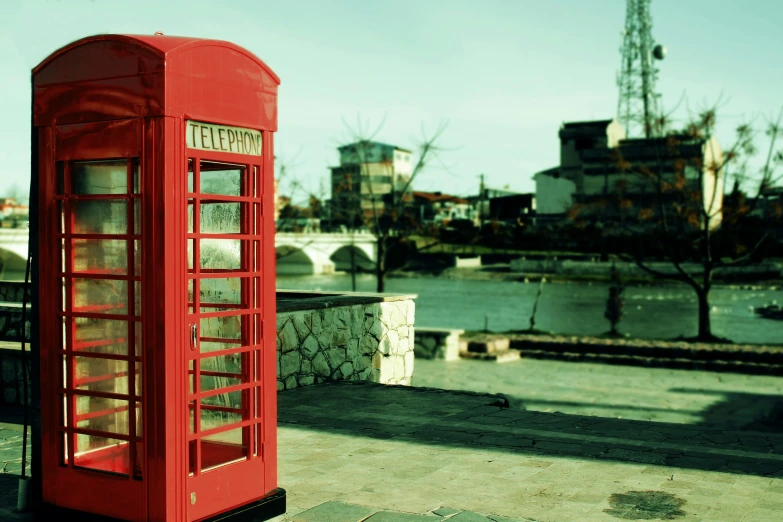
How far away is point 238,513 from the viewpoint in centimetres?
385

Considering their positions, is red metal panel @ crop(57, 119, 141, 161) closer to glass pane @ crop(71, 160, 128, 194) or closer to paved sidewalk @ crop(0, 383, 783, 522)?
glass pane @ crop(71, 160, 128, 194)

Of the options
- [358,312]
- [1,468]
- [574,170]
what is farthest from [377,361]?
[574,170]

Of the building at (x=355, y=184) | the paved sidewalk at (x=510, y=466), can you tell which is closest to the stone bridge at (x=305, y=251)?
the building at (x=355, y=184)

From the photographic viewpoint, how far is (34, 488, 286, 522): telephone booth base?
375cm

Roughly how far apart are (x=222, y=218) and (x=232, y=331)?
51 cm

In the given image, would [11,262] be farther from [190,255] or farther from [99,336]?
[190,255]

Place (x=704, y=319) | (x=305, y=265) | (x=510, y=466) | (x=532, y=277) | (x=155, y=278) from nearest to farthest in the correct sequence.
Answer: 1. (x=155, y=278)
2. (x=510, y=466)
3. (x=704, y=319)
4. (x=305, y=265)
5. (x=532, y=277)

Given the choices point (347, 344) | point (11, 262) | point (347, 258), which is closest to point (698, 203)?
point (347, 344)

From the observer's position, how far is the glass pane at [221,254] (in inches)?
151

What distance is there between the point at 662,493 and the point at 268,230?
2588mm

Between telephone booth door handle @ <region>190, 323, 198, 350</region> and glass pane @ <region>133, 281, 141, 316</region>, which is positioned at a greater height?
glass pane @ <region>133, 281, 141, 316</region>

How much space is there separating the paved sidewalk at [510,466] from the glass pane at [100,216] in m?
1.57

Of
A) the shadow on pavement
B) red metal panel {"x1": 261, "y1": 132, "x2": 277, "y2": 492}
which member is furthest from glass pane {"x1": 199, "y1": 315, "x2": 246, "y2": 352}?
the shadow on pavement

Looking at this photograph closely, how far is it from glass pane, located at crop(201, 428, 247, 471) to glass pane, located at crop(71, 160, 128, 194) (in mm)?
1171
